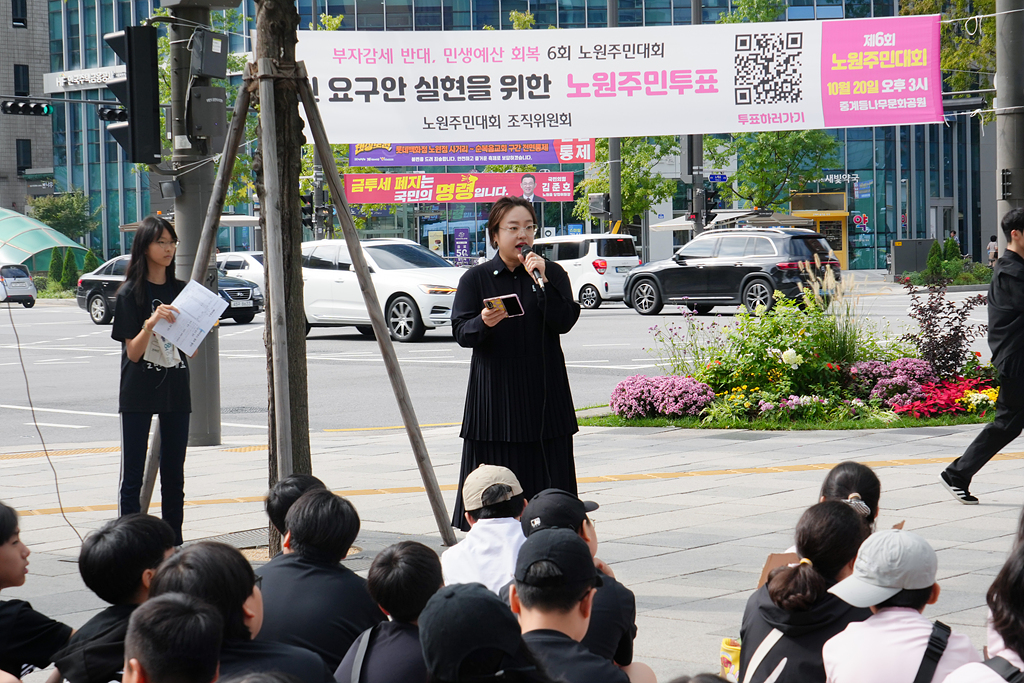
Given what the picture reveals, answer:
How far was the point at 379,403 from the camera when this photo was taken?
1467 centimetres

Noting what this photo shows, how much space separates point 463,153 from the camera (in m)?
39.4

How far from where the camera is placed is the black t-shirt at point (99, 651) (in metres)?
3.04

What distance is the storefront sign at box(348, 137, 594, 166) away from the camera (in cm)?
3662

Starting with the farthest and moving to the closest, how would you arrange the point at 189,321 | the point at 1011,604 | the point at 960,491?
the point at 960,491 < the point at 189,321 < the point at 1011,604

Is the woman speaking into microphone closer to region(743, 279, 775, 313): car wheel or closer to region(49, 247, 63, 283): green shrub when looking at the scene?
region(743, 279, 775, 313): car wheel

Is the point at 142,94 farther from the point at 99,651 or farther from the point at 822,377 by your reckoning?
the point at 822,377

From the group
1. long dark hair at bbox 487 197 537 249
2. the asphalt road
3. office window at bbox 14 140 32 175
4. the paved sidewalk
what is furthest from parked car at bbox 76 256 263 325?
office window at bbox 14 140 32 175

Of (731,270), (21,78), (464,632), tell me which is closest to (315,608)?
(464,632)

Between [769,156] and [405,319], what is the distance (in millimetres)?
28518

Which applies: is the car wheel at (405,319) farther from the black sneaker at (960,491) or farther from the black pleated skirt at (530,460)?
the black pleated skirt at (530,460)

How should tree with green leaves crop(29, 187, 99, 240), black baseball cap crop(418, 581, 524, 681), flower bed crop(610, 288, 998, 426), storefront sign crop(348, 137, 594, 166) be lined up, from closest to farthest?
black baseball cap crop(418, 581, 524, 681)
flower bed crop(610, 288, 998, 426)
storefront sign crop(348, 137, 594, 166)
tree with green leaves crop(29, 187, 99, 240)

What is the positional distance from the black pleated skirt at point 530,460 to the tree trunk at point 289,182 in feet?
3.23

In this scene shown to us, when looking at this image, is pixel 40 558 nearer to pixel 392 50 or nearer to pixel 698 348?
pixel 392 50

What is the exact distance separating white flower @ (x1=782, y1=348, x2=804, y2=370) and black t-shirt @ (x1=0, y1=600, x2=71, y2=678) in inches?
364
